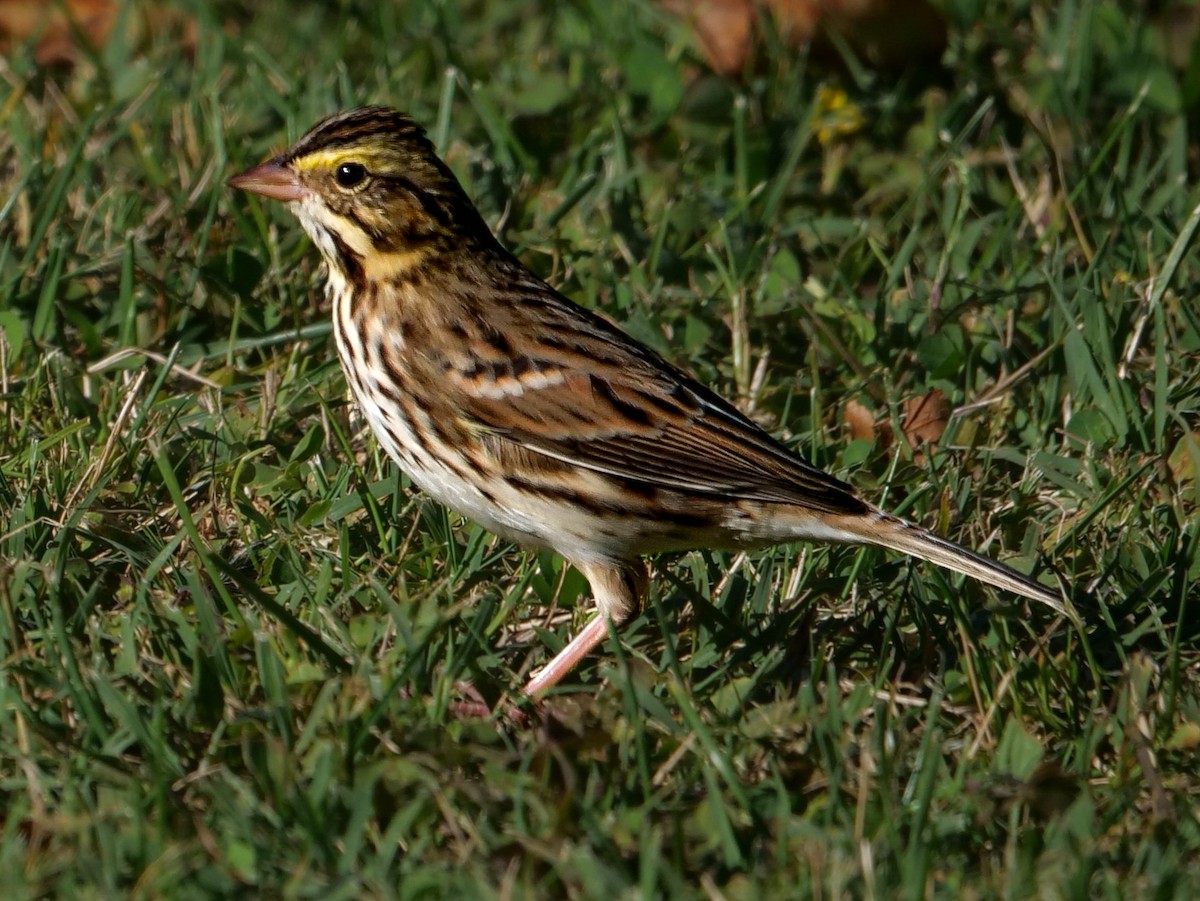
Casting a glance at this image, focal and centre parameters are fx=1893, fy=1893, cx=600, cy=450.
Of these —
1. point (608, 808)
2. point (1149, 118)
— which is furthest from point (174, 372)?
point (1149, 118)

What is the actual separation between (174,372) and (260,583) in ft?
4.59

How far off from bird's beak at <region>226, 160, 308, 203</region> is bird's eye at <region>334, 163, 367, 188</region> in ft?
0.40

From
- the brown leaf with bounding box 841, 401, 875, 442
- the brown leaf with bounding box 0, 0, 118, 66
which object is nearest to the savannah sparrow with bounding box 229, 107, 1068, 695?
the brown leaf with bounding box 841, 401, 875, 442

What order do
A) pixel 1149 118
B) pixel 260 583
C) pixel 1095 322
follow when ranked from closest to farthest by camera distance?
pixel 260 583, pixel 1095 322, pixel 1149 118

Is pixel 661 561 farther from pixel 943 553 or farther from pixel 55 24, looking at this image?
pixel 55 24

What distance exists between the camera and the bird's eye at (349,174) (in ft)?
17.1

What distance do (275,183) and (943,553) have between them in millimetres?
2125

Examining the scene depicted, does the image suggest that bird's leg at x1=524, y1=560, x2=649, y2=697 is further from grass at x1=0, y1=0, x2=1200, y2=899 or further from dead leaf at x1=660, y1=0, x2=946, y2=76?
dead leaf at x1=660, y1=0, x2=946, y2=76

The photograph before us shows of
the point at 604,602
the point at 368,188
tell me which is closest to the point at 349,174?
the point at 368,188

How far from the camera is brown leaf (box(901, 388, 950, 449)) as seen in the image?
5.98 meters

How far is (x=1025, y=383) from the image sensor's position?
6207mm

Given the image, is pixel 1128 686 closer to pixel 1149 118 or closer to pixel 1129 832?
pixel 1129 832

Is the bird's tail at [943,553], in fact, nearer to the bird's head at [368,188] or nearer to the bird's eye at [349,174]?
the bird's head at [368,188]

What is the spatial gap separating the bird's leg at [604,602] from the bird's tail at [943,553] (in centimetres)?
59
